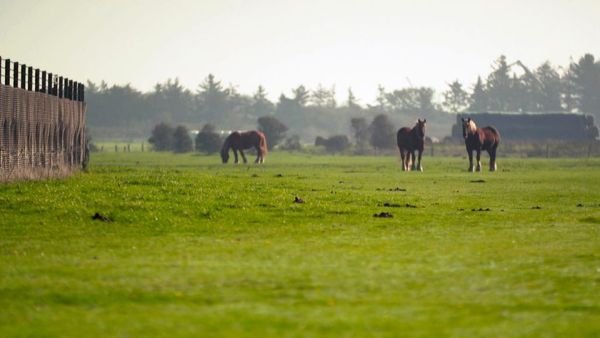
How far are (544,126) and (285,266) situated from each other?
420 feet

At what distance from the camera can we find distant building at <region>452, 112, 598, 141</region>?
140 meters

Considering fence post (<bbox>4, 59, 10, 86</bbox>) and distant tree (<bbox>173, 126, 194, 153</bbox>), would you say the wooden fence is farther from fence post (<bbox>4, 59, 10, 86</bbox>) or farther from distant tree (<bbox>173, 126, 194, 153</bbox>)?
distant tree (<bbox>173, 126, 194, 153</bbox>)

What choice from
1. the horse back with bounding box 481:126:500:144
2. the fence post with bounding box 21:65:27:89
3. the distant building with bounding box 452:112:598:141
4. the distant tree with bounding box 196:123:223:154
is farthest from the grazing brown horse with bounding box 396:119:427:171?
the distant building with bounding box 452:112:598:141

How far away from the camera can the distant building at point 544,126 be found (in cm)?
13975

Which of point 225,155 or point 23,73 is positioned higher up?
point 23,73

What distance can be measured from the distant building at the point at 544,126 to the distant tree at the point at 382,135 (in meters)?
14.9

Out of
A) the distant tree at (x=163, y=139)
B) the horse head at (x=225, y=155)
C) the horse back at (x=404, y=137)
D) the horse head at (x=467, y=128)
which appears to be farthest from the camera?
the distant tree at (x=163, y=139)

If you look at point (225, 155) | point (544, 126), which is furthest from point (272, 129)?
point (225, 155)

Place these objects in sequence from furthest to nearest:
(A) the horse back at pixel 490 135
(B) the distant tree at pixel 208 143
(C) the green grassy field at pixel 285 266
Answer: (B) the distant tree at pixel 208 143 → (A) the horse back at pixel 490 135 → (C) the green grassy field at pixel 285 266

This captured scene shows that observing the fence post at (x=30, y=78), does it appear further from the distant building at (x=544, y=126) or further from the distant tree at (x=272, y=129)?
the distant building at (x=544, y=126)

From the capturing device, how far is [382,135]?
129m

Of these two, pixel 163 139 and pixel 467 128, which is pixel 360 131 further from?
pixel 467 128

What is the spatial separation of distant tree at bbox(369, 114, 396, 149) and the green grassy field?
95773 millimetres

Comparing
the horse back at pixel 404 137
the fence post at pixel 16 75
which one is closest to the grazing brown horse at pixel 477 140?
the horse back at pixel 404 137
